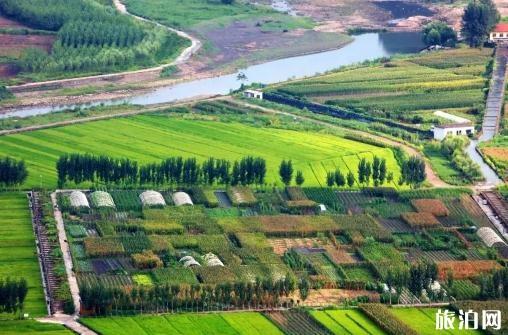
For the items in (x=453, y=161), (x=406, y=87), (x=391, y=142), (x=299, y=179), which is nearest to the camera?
(x=299, y=179)

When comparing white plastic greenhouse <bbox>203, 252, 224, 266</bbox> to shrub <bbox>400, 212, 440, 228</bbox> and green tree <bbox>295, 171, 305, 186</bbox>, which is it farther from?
green tree <bbox>295, 171, 305, 186</bbox>

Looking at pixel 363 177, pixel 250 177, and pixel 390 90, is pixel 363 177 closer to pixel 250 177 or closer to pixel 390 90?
pixel 250 177

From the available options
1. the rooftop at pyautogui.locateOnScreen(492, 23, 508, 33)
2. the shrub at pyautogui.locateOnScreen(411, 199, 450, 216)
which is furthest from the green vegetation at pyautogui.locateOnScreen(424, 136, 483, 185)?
the rooftop at pyautogui.locateOnScreen(492, 23, 508, 33)

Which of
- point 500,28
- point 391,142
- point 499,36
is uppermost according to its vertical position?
point 500,28

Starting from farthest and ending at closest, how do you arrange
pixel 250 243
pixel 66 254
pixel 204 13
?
pixel 204 13
pixel 250 243
pixel 66 254

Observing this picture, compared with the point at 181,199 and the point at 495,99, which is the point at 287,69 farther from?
the point at 181,199

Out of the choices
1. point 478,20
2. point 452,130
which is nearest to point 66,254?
point 452,130

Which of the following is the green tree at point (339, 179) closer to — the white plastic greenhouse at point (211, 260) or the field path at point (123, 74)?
the white plastic greenhouse at point (211, 260)

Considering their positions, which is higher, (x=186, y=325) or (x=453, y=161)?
(x=453, y=161)
